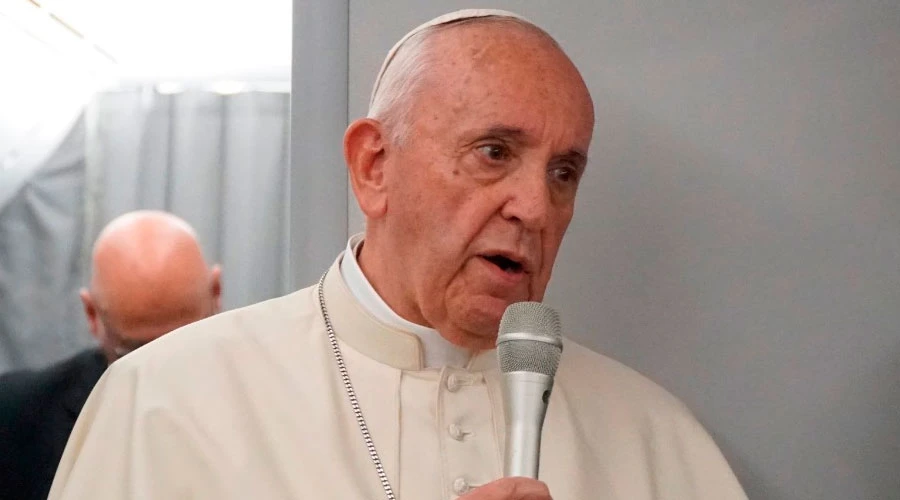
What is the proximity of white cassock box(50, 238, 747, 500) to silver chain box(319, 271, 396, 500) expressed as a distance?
12 mm

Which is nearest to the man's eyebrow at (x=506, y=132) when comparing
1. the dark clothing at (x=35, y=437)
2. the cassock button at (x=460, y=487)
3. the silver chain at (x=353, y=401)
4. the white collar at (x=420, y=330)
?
the white collar at (x=420, y=330)

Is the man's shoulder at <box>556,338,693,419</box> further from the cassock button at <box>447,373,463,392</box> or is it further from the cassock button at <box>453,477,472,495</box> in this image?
the cassock button at <box>453,477,472,495</box>

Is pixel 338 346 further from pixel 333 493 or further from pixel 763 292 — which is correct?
pixel 763 292

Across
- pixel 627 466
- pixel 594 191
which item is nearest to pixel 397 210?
pixel 627 466

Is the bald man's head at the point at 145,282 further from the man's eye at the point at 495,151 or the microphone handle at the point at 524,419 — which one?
the microphone handle at the point at 524,419

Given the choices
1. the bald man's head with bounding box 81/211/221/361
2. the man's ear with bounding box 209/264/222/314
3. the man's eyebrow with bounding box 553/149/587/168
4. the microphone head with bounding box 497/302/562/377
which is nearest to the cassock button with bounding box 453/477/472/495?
the microphone head with bounding box 497/302/562/377

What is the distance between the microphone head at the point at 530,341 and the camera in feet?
4.26

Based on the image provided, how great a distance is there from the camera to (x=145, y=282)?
267 cm

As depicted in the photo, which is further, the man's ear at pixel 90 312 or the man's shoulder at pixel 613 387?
the man's ear at pixel 90 312

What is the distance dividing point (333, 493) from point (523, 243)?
579 mm

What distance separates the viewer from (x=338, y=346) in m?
2.03

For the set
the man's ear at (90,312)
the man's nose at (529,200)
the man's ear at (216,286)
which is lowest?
the man's ear at (90,312)

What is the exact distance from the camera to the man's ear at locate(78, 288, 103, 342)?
2865mm

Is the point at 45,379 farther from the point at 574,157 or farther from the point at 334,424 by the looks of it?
the point at 574,157
